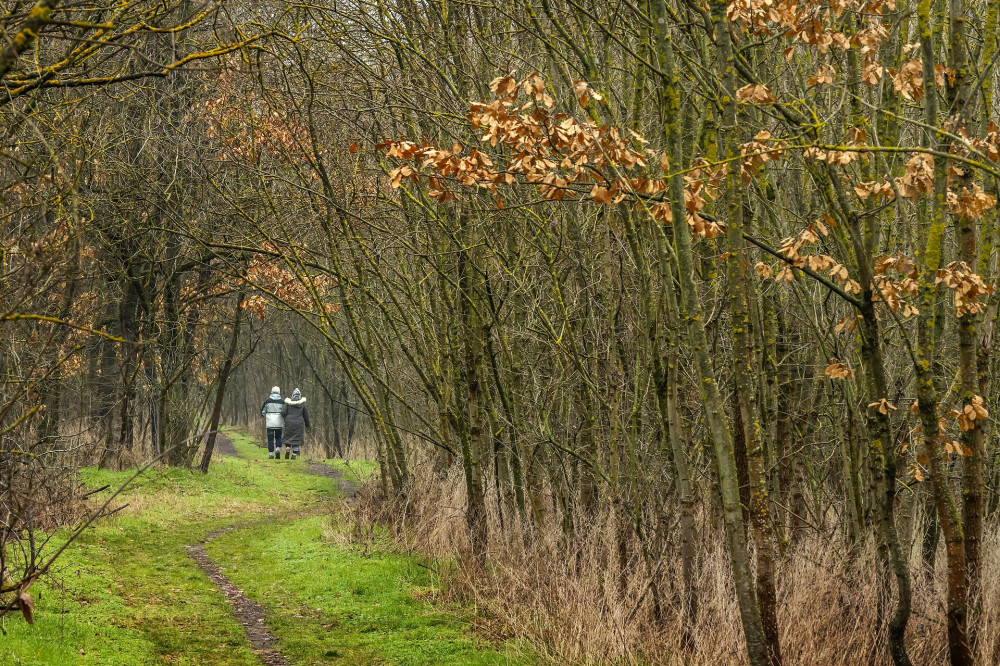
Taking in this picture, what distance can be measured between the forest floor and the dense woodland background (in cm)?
47

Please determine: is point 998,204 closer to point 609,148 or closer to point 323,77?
point 609,148

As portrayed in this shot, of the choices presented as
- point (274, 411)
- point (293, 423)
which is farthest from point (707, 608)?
point (274, 411)

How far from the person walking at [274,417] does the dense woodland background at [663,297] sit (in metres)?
14.7

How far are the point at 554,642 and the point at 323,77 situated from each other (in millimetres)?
7803

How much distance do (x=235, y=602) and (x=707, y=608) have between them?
197 inches

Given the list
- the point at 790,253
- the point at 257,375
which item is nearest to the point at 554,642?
the point at 790,253

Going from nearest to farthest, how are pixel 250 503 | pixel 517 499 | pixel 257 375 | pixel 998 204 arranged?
pixel 998 204
pixel 517 499
pixel 250 503
pixel 257 375

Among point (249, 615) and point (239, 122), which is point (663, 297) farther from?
point (239, 122)

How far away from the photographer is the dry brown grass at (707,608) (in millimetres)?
6816

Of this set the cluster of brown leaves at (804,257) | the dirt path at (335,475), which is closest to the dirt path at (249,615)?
the cluster of brown leaves at (804,257)

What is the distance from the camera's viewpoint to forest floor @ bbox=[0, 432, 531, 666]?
296 inches

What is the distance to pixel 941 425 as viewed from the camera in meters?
5.98

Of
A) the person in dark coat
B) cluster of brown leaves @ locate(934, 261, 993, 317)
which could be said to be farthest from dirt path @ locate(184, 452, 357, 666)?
the person in dark coat

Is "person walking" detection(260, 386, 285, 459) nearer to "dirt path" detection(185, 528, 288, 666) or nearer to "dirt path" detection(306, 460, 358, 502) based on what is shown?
"dirt path" detection(306, 460, 358, 502)
